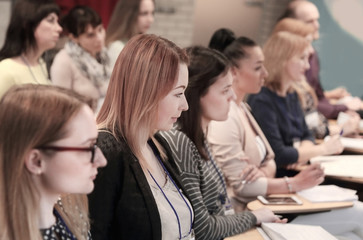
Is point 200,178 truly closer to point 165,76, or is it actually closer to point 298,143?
point 165,76


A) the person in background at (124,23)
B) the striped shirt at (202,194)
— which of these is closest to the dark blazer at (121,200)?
the striped shirt at (202,194)

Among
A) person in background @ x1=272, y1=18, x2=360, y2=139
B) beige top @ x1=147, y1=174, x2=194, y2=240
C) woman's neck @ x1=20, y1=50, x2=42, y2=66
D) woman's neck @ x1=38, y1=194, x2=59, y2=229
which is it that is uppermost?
woman's neck @ x1=38, y1=194, x2=59, y2=229

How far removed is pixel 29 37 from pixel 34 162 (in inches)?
90.7

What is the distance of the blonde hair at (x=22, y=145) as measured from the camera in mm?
1334

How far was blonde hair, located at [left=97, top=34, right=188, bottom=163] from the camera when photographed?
6.21 ft

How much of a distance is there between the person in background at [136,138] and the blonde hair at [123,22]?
2798mm

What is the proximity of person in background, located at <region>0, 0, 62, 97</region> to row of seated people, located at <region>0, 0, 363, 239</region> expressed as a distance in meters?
1.21

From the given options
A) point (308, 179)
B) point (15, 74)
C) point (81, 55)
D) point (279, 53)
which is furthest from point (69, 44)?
point (308, 179)

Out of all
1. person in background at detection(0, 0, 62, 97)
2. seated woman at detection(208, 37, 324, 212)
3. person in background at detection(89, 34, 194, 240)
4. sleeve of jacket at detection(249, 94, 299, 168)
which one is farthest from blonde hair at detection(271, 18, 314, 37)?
person in background at detection(89, 34, 194, 240)

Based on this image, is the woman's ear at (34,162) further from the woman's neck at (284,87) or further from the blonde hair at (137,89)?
the woman's neck at (284,87)

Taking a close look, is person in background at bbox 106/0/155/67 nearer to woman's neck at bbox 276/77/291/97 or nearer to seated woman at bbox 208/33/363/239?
woman's neck at bbox 276/77/291/97

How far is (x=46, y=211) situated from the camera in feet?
4.69

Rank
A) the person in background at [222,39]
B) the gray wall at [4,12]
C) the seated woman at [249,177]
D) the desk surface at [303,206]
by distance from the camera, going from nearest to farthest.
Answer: the desk surface at [303,206]
the seated woman at [249,177]
the person in background at [222,39]
the gray wall at [4,12]

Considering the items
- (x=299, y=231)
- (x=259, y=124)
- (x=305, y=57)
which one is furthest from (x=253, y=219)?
(x=305, y=57)
